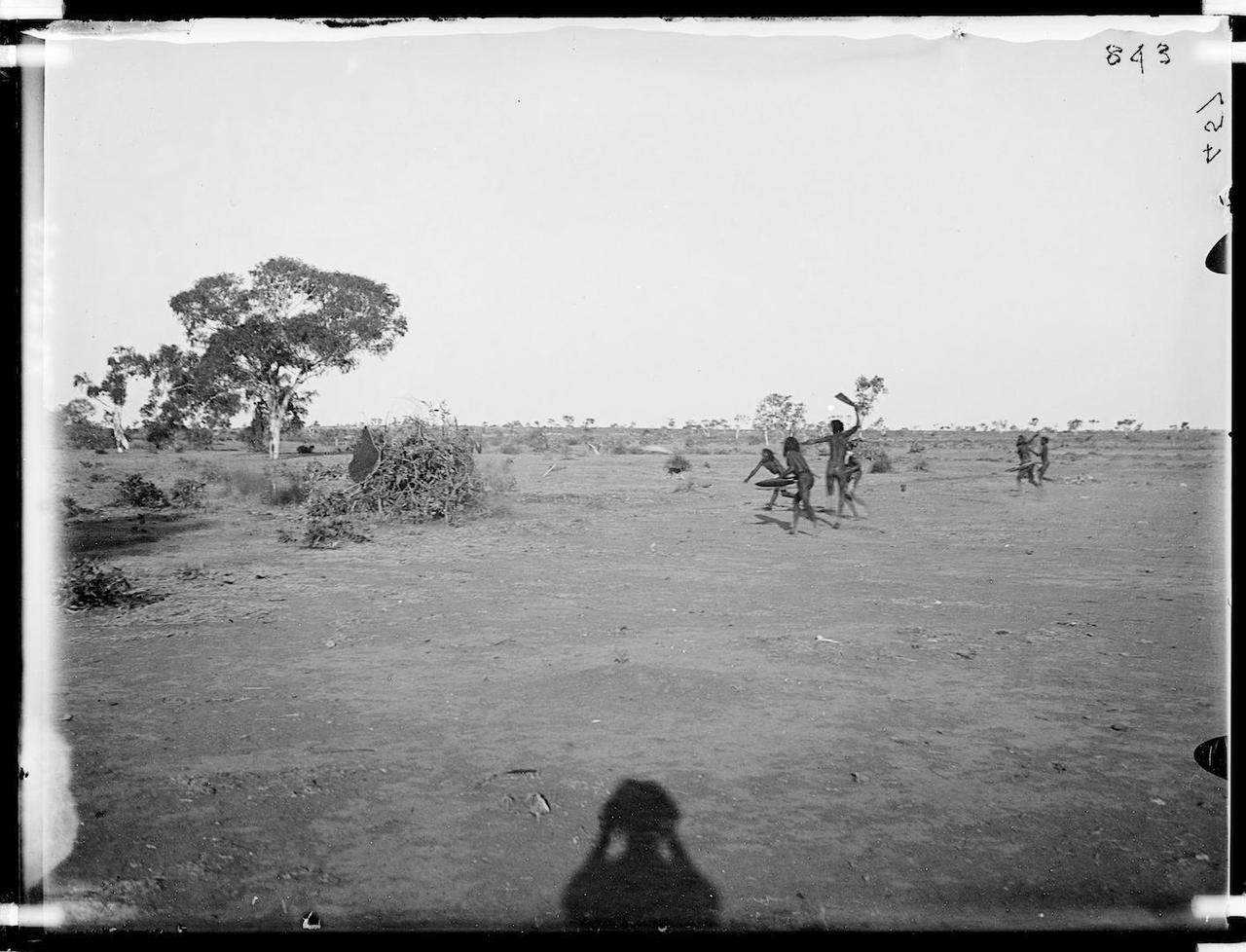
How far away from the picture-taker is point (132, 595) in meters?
7.30

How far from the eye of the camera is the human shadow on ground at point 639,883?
2.87m

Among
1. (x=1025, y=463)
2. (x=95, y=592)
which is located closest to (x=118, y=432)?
(x=95, y=592)

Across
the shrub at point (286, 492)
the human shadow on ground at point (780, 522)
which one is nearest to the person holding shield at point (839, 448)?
the human shadow on ground at point (780, 522)

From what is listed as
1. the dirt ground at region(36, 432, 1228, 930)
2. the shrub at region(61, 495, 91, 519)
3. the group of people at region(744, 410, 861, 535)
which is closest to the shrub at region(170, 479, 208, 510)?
the shrub at region(61, 495, 91, 519)

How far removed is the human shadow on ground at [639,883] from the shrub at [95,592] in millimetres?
5801

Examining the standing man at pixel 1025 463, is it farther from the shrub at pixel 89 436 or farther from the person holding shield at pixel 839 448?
the shrub at pixel 89 436

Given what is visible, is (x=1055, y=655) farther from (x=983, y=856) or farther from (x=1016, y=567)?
(x=1016, y=567)

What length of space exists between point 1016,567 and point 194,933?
9.18 metres

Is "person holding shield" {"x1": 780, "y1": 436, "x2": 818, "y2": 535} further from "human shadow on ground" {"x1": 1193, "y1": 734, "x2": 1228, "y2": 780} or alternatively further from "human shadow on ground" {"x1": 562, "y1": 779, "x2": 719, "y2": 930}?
"human shadow on ground" {"x1": 562, "y1": 779, "x2": 719, "y2": 930}

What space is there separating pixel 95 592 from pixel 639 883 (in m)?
6.34

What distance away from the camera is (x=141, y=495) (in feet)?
48.0

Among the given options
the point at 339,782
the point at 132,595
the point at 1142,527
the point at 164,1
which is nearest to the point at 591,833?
the point at 339,782

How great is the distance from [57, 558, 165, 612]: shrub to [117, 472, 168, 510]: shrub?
7.78m

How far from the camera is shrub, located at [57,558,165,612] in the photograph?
6.95m
